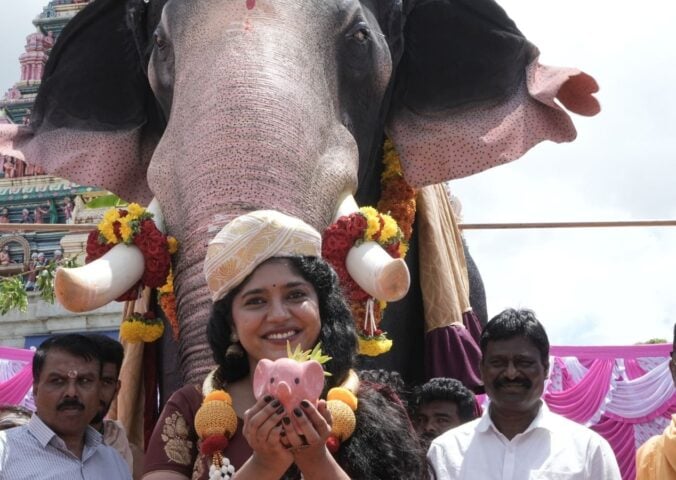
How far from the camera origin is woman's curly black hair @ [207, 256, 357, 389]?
2.72 metres

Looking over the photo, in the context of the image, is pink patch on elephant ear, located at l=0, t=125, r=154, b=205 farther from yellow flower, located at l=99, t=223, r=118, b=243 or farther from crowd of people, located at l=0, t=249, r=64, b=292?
crowd of people, located at l=0, t=249, r=64, b=292

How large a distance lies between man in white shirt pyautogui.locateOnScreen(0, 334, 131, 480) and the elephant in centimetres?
33

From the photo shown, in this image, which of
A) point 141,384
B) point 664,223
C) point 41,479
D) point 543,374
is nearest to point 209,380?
point 41,479

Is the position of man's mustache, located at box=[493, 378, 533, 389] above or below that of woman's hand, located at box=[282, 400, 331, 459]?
below

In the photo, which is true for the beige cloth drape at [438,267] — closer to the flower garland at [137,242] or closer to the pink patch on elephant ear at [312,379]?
the flower garland at [137,242]

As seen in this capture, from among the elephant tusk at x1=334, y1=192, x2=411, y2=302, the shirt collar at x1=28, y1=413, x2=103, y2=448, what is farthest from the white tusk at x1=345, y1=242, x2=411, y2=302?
the shirt collar at x1=28, y1=413, x2=103, y2=448

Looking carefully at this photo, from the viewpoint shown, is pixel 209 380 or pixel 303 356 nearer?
pixel 303 356

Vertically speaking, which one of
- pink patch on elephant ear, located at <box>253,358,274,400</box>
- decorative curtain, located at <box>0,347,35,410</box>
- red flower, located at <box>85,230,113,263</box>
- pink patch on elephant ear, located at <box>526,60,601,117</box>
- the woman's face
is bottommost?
decorative curtain, located at <box>0,347,35,410</box>

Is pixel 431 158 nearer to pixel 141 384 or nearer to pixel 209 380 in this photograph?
pixel 141 384

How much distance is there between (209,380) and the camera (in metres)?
2.75

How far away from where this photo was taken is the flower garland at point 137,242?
3.97m

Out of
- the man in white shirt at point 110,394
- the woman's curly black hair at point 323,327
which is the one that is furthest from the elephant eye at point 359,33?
the woman's curly black hair at point 323,327

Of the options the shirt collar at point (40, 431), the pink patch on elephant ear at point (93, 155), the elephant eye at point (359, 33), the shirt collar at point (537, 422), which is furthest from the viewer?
the pink patch on elephant ear at point (93, 155)

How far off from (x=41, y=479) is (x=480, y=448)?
1220 mm
